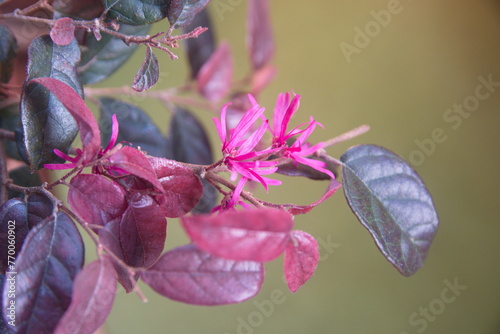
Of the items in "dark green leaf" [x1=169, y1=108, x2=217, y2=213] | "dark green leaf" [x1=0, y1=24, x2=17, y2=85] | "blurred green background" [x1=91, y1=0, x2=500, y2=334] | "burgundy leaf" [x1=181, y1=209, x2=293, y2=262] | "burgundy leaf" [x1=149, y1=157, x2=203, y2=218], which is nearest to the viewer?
"burgundy leaf" [x1=181, y1=209, x2=293, y2=262]

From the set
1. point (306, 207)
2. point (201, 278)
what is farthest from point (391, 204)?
point (201, 278)

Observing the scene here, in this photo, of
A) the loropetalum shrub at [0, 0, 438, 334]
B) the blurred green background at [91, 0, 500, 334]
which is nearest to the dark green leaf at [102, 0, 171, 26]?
the loropetalum shrub at [0, 0, 438, 334]

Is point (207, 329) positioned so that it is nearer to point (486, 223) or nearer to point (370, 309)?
point (370, 309)

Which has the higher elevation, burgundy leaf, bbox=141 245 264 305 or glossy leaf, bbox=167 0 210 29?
glossy leaf, bbox=167 0 210 29

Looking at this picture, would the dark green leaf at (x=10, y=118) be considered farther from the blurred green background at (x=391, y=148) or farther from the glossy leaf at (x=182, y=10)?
the blurred green background at (x=391, y=148)

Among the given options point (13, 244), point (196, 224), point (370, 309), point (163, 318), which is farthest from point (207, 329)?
point (196, 224)

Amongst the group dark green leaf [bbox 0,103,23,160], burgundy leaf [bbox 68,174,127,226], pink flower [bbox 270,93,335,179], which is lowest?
dark green leaf [bbox 0,103,23,160]

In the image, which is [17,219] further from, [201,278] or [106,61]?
[106,61]

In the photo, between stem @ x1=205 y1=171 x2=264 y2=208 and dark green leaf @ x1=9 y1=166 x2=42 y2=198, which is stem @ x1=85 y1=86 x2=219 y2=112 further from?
stem @ x1=205 y1=171 x2=264 y2=208
